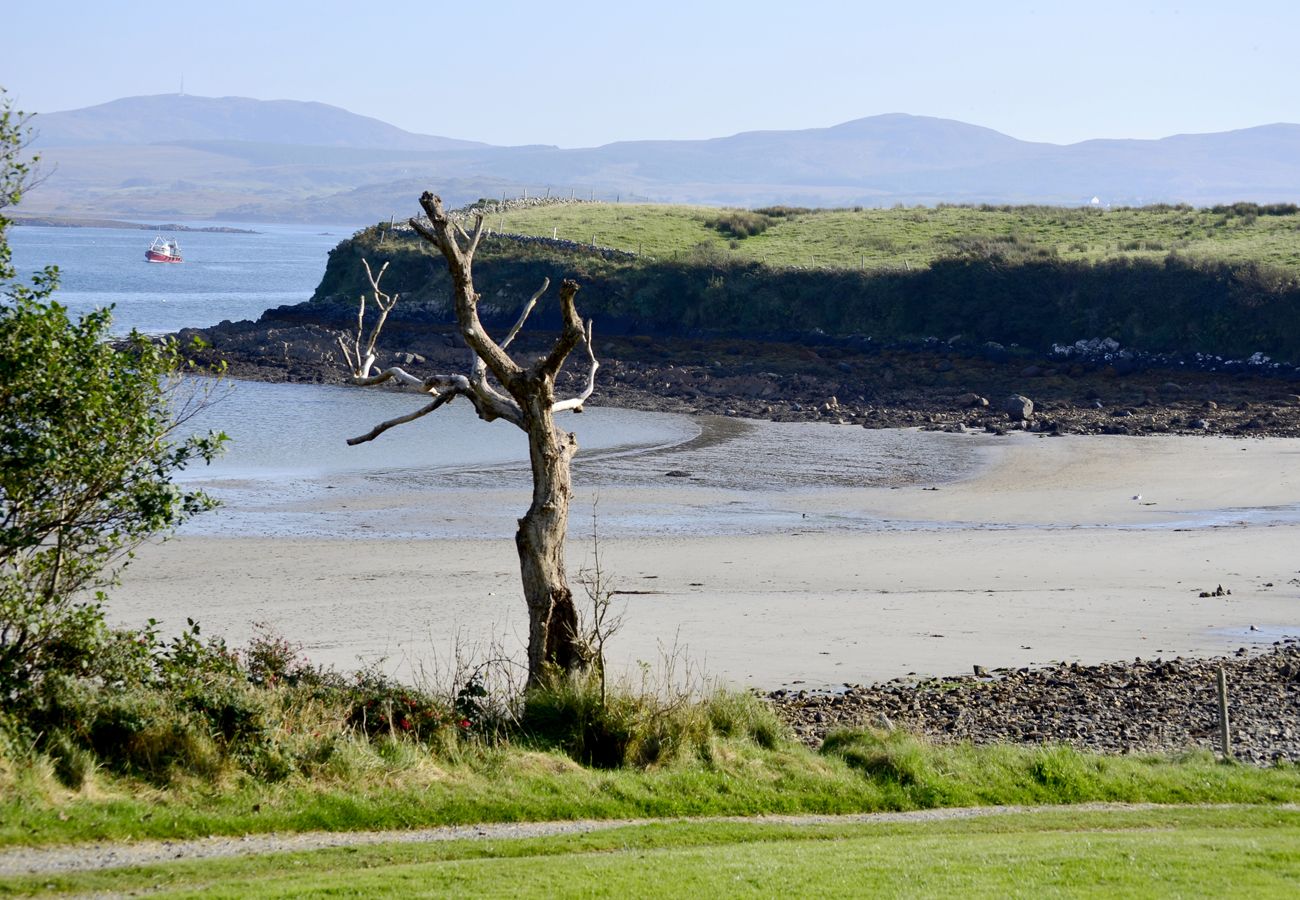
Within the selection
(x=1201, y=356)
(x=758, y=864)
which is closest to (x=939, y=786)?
(x=758, y=864)

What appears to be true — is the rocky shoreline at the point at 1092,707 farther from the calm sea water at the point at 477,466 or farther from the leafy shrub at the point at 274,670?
the calm sea water at the point at 477,466

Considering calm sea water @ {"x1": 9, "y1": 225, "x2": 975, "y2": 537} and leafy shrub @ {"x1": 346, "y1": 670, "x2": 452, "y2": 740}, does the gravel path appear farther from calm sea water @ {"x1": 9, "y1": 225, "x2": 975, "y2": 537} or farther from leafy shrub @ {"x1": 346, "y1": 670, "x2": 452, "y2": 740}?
calm sea water @ {"x1": 9, "y1": 225, "x2": 975, "y2": 537}

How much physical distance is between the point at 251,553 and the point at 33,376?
1572cm

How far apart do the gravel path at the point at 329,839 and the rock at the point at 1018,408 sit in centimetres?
3233

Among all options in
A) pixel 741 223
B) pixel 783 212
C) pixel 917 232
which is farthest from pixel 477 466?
pixel 783 212

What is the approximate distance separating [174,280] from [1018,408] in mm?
87790

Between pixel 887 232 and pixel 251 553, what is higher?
pixel 887 232

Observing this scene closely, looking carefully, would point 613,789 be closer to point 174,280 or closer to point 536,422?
point 536,422

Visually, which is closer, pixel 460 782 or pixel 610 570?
pixel 460 782

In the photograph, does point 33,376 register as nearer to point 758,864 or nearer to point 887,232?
point 758,864

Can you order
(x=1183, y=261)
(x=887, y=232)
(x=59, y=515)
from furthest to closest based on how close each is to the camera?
(x=887, y=232) → (x=1183, y=261) → (x=59, y=515)

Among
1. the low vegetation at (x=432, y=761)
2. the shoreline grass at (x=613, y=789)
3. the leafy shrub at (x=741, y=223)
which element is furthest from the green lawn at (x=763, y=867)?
the leafy shrub at (x=741, y=223)

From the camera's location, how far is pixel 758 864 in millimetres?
9469

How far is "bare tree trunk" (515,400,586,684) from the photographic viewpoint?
488 inches
